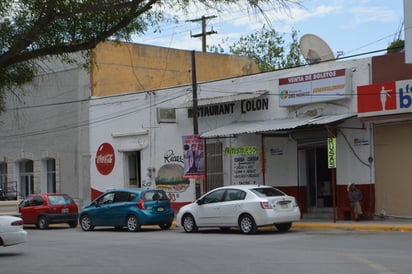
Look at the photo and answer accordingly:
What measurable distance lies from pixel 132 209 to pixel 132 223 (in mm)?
541

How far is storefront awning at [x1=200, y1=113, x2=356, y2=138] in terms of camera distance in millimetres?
24000

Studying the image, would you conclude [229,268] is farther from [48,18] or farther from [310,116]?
[310,116]

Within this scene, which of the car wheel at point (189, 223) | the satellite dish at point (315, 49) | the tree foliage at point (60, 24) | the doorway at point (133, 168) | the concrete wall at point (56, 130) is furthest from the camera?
the concrete wall at point (56, 130)

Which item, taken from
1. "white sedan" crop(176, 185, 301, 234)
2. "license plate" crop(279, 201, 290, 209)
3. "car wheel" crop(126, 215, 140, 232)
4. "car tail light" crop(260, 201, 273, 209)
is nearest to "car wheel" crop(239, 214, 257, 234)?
"white sedan" crop(176, 185, 301, 234)

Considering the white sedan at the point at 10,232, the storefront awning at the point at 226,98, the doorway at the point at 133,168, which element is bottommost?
the white sedan at the point at 10,232

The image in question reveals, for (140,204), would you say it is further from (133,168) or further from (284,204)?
(133,168)

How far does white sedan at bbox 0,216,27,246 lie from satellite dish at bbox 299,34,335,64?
14.4 meters

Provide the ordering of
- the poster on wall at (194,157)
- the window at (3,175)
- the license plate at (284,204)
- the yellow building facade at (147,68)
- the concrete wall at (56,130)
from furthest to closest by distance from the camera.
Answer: the window at (3,175) → the yellow building facade at (147,68) → the concrete wall at (56,130) → the poster on wall at (194,157) → the license plate at (284,204)

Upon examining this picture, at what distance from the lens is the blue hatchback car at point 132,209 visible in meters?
24.5

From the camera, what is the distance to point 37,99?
3897 cm

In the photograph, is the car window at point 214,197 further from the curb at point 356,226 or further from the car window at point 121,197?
the car window at point 121,197

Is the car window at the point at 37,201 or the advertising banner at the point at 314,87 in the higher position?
the advertising banner at the point at 314,87

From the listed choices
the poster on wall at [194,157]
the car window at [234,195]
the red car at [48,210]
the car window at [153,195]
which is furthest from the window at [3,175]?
the car window at [234,195]

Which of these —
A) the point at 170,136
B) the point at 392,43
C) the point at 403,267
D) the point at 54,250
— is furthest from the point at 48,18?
the point at 392,43
